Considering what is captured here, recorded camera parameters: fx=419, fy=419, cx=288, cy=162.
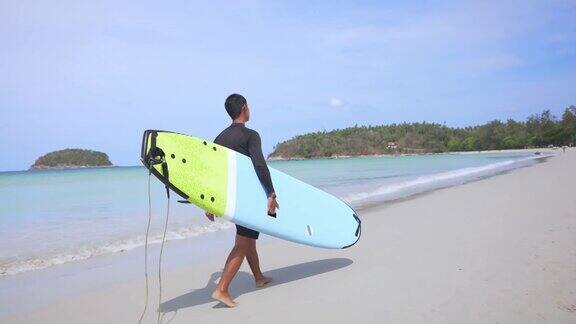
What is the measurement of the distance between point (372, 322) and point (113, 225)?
6.45 metres

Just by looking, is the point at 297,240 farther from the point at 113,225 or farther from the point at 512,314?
the point at 113,225

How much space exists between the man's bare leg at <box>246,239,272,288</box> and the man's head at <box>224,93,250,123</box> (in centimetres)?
102

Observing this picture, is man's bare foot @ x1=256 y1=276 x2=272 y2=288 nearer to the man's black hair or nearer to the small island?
the man's black hair

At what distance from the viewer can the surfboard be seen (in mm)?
2992

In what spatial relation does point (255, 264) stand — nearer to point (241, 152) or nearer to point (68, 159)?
point (241, 152)

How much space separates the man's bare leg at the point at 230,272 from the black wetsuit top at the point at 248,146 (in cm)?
9

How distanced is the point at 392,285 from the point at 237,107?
1832 mm

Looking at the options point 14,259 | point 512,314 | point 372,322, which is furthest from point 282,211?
point 14,259

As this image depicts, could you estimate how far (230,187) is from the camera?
328cm

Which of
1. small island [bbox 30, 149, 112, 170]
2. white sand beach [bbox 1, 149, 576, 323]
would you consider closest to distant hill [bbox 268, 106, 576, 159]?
small island [bbox 30, 149, 112, 170]

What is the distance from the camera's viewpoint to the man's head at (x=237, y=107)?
3.21 m

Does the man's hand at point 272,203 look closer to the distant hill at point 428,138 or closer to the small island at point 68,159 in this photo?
the distant hill at point 428,138

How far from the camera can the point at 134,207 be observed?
10680 millimetres

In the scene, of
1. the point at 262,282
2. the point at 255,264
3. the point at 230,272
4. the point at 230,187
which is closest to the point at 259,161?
the point at 230,187
